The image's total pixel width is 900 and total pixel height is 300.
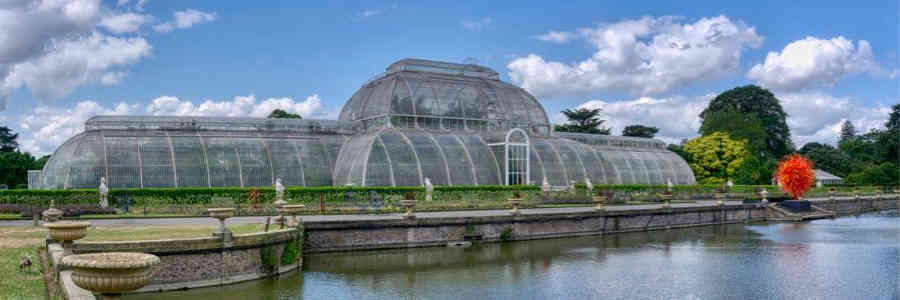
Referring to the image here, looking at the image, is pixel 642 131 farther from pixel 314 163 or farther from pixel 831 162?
pixel 314 163

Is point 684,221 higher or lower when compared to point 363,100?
lower

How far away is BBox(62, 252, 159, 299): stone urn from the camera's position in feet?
33.3

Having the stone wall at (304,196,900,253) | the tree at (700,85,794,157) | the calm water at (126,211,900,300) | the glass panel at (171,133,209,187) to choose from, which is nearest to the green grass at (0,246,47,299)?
the calm water at (126,211,900,300)

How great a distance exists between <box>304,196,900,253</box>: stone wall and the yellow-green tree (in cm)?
4211

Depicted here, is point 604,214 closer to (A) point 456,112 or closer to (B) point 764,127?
(A) point 456,112

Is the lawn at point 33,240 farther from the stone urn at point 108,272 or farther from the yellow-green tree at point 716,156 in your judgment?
the yellow-green tree at point 716,156

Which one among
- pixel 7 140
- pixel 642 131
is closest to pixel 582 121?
pixel 642 131

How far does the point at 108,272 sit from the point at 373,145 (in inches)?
1631

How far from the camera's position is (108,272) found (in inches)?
405

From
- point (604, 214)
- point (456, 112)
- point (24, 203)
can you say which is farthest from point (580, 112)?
point (24, 203)

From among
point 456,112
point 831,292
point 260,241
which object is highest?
point 456,112

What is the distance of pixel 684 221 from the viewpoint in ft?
160

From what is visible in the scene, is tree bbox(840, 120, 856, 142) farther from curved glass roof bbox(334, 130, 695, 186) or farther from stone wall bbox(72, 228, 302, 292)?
stone wall bbox(72, 228, 302, 292)

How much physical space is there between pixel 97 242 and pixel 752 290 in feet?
69.1
